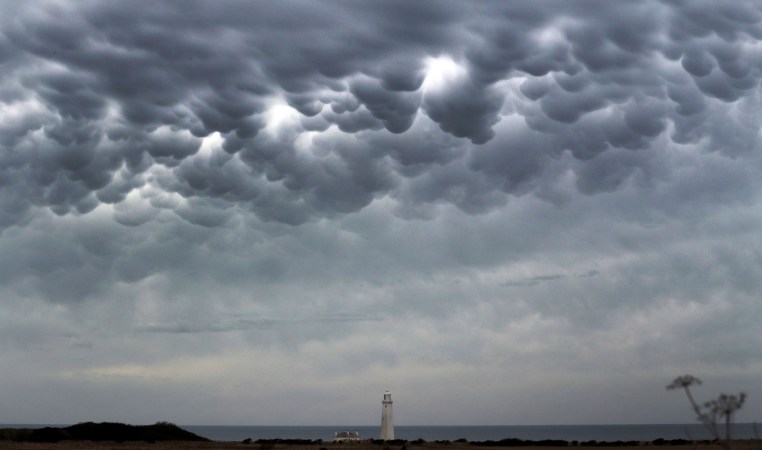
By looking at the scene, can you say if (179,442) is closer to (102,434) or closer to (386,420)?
(102,434)

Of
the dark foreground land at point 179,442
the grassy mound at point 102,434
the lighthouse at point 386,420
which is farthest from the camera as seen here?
the lighthouse at point 386,420

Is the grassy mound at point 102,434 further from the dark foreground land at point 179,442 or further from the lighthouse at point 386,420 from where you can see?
the lighthouse at point 386,420

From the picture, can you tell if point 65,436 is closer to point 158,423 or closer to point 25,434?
point 25,434

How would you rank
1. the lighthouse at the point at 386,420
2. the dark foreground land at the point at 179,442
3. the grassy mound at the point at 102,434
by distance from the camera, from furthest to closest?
the lighthouse at the point at 386,420, the grassy mound at the point at 102,434, the dark foreground land at the point at 179,442

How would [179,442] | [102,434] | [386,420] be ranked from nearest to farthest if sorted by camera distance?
[179,442]
[102,434]
[386,420]

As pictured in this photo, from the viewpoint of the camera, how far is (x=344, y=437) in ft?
298

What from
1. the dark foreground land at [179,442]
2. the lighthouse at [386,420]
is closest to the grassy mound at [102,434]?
the dark foreground land at [179,442]

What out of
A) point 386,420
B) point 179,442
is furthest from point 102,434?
point 386,420

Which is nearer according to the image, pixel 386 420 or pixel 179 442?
pixel 179 442

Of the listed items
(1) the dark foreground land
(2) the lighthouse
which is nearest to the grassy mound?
(1) the dark foreground land

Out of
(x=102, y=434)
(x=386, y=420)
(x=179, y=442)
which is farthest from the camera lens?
(x=386, y=420)

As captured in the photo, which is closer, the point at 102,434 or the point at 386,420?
the point at 102,434

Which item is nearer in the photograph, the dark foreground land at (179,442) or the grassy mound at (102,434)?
the dark foreground land at (179,442)

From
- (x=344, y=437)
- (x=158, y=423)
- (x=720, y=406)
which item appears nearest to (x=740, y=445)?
(x=720, y=406)
